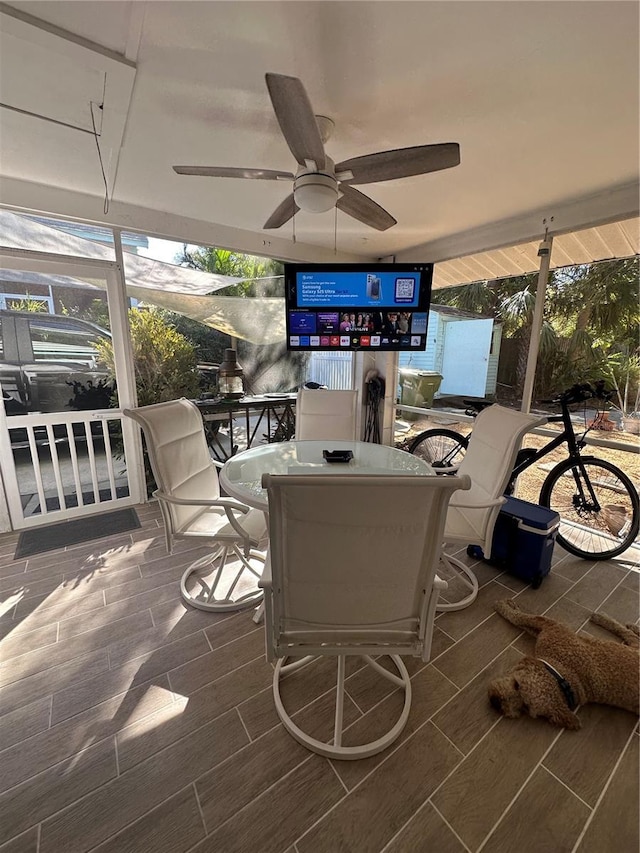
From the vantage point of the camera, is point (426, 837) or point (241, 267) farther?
point (241, 267)

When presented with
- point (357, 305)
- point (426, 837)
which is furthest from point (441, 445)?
point (426, 837)

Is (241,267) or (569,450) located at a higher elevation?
(241,267)

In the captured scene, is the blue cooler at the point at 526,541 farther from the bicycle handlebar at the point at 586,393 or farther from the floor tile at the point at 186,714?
the floor tile at the point at 186,714

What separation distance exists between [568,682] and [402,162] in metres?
2.34

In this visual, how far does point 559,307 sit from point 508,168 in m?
1.27

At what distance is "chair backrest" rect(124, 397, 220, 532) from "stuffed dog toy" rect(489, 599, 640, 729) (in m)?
1.75

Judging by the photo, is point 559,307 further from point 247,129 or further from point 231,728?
point 231,728

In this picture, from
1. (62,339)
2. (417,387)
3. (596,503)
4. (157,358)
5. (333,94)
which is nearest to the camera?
(333,94)

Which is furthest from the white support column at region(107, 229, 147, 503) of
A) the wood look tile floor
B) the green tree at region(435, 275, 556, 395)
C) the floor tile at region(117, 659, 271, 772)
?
the green tree at region(435, 275, 556, 395)

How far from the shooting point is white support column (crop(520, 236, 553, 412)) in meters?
2.72

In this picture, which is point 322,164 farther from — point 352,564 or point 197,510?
point 197,510

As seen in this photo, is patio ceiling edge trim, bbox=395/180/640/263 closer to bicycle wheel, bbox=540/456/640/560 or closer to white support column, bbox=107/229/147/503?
bicycle wheel, bbox=540/456/640/560

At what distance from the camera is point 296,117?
120cm

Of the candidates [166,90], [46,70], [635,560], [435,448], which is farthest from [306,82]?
[635,560]
